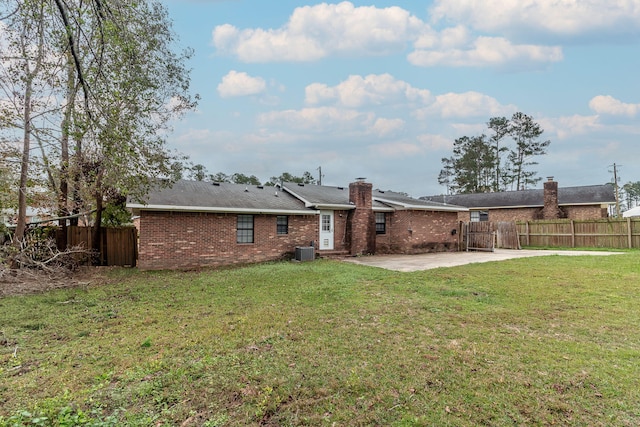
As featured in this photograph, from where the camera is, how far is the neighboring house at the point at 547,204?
2272 centimetres

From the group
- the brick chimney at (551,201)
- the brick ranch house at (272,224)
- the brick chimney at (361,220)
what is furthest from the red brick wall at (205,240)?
the brick chimney at (551,201)

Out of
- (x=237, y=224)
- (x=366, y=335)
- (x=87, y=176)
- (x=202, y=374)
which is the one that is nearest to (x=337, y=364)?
(x=366, y=335)

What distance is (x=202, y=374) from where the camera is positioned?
3.42 metres

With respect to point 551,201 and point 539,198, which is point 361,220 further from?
point 539,198

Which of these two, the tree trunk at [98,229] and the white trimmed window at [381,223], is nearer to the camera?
the tree trunk at [98,229]

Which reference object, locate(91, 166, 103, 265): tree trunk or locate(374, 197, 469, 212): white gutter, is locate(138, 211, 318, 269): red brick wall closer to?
locate(91, 166, 103, 265): tree trunk

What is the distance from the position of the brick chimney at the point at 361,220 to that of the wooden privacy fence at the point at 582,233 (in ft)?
37.0

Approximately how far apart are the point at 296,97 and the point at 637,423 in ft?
53.1

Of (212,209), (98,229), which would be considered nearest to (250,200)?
(212,209)

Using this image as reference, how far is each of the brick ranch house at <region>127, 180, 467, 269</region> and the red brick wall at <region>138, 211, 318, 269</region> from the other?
0.10ft

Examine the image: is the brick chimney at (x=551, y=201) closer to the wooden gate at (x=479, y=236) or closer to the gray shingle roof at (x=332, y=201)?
the wooden gate at (x=479, y=236)

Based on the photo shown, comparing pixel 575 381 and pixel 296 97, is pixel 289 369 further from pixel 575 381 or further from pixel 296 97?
pixel 296 97

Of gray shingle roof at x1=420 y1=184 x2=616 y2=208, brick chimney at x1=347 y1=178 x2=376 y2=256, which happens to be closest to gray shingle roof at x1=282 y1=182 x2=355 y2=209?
brick chimney at x1=347 y1=178 x2=376 y2=256

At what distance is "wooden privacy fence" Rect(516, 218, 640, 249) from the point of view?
16.6 meters
